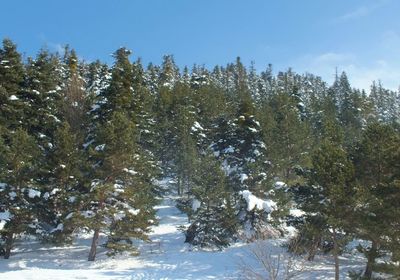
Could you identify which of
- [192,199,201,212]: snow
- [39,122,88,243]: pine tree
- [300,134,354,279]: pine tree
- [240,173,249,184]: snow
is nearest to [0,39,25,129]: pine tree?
[39,122,88,243]: pine tree

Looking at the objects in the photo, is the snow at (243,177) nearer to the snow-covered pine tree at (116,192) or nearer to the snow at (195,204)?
the snow at (195,204)

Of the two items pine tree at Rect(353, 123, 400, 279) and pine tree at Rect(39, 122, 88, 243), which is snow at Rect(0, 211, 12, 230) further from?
pine tree at Rect(353, 123, 400, 279)

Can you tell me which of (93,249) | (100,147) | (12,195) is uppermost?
(100,147)

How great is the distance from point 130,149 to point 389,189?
16.4 metres

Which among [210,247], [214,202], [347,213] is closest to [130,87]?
[214,202]

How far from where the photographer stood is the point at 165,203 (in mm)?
48281

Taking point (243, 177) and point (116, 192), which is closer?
point (116, 192)

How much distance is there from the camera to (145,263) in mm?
29562

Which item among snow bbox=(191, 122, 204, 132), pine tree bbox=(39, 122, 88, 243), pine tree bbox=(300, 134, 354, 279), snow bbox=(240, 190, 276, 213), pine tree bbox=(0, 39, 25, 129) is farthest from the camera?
snow bbox=(191, 122, 204, 132)

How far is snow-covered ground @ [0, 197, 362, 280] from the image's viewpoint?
26.2 metres

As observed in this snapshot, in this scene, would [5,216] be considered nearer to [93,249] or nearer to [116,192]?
[93,249]

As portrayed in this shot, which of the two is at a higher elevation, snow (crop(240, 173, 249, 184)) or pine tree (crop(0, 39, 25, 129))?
pine tree (crop(0, 39, 25, 129))

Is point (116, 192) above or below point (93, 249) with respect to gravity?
above

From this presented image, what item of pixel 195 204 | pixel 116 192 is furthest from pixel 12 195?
pixel 195 204
